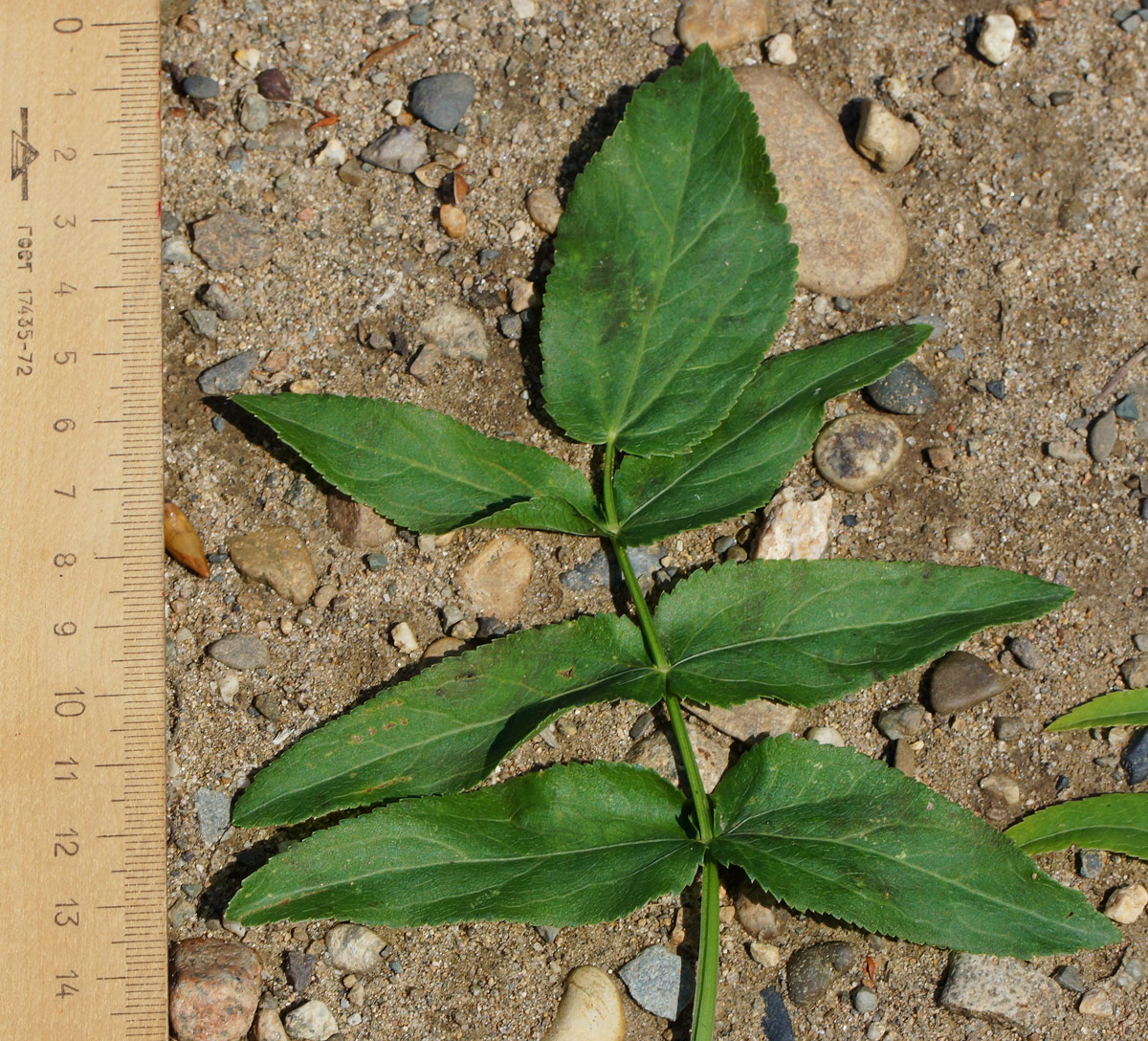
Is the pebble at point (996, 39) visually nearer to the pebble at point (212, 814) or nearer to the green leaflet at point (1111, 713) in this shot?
the green leaflet at point (1111, 713)

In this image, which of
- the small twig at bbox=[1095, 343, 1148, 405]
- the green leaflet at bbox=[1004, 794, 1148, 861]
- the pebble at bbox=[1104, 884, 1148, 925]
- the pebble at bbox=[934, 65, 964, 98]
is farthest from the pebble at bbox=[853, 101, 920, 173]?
the pebble at bbox=[1104, 884, 1148, 925]

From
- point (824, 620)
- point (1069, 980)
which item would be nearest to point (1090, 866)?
point (1069, 980)

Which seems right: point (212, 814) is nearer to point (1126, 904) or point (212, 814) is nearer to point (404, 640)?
point (404, 640)

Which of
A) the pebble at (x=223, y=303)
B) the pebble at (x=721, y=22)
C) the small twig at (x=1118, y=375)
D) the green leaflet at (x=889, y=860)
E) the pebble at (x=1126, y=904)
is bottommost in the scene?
the pebble at (x=1126, y=904)

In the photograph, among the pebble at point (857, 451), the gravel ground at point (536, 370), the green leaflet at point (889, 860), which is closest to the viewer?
the green leaflet at point (889, 860)

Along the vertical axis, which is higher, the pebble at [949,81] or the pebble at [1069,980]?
the pebble at [949,81]

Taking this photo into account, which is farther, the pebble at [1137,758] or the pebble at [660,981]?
the pebble at [1137,758]

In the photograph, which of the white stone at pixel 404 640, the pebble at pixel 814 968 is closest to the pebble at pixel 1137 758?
the pebble at pixel 814 968
